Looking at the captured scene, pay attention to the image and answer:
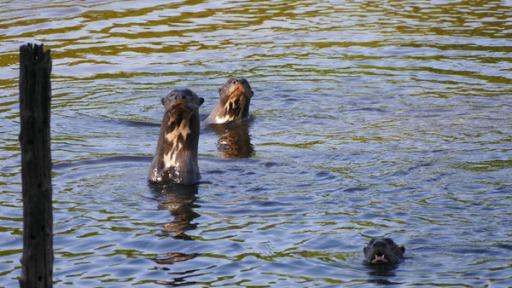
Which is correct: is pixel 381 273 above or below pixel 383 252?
below

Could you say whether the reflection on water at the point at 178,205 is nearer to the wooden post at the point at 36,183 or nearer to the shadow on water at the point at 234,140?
the shadow on water at the point at 234,140

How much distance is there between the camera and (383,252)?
412 inches

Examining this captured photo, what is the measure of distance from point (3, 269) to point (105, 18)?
41.7 feet

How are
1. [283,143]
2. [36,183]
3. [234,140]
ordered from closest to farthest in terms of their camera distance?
[36,183]
[283,143]
[234,140]

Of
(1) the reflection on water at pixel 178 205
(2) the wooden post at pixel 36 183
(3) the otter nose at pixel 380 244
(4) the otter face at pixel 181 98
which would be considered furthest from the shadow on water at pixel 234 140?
(2) the wooden post at pixel 36 183

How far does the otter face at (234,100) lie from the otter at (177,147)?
3500 millimetres

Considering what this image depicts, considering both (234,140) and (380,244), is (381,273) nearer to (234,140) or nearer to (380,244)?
(380,244)

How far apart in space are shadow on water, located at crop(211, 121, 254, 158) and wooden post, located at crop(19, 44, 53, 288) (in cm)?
715

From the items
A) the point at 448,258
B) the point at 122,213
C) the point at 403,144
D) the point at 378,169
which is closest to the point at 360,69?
the point at 403,144

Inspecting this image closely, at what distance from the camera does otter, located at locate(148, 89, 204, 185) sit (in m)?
13.6

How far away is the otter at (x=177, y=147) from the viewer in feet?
44.7

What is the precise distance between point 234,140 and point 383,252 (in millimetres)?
6114

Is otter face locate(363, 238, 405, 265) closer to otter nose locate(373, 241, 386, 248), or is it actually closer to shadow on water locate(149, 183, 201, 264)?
otter nose locate(373, 241, 386, 248)

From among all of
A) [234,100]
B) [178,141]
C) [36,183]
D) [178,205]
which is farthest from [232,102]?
[36,183]
